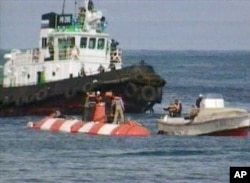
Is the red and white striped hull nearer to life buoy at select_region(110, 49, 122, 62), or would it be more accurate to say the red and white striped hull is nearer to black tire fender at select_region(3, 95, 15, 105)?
black tire fender at select_region(3, 95, 15, 105)

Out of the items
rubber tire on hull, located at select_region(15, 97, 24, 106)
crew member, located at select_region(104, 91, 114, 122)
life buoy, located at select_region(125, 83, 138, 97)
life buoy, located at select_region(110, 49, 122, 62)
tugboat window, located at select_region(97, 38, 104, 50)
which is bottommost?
rubber tire on hull, located at select_region(15, 97, 24, 106)

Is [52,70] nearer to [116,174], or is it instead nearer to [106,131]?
[106,131]

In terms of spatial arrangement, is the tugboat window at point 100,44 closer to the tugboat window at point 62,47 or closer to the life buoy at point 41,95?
the tugboat window at point 62,47

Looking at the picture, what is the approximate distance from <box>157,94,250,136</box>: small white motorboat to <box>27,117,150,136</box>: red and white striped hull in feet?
3.76

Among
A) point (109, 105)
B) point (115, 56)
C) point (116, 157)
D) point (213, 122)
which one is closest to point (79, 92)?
point (115, 56)

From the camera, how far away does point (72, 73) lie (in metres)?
56.6

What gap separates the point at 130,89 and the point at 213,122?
12.2 meters

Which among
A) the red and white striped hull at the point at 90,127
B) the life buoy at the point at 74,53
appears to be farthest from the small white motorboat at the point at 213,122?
the life buoy at the point at 74,53

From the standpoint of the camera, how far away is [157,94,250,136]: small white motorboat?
4284cm

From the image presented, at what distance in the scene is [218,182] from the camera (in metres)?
32.5

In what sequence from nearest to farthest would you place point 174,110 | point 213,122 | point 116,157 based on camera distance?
1. point 116,157
2. point 213,122
3. point 174,110

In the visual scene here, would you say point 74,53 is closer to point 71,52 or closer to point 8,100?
point 71,52

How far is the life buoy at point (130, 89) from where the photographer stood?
5494 centimetres

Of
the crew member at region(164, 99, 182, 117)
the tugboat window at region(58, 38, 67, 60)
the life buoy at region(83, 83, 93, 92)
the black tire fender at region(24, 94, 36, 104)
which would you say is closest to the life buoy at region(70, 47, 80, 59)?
the tugboat window at region(58, 38, 67, 60)
